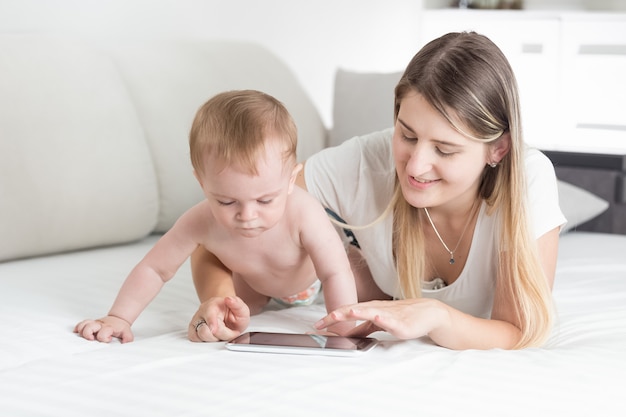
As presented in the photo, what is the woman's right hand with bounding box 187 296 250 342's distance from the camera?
128 centimetres

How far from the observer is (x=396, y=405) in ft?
3.34

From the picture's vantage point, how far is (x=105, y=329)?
134 cm

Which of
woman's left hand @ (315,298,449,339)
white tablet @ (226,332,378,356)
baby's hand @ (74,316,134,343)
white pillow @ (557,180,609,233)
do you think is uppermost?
woman's left hand @ (315,298,449,339)

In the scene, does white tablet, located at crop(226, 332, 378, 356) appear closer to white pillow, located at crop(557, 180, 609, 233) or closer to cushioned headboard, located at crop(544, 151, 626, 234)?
white pillow, located at crop(557, 180, 609, 233)

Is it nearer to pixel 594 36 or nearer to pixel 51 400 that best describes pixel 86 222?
pixel 51 400

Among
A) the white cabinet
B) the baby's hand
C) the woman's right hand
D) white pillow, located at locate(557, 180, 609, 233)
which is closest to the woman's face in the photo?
the woman's right hand

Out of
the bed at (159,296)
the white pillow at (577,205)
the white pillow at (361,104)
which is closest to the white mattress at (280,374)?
the bed at (159,296)

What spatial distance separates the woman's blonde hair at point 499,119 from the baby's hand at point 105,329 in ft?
1.88

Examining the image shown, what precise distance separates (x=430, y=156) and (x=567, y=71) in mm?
2459

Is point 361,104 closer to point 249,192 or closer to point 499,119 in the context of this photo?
point 499,119

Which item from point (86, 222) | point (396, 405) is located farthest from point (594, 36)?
point (396, 405)

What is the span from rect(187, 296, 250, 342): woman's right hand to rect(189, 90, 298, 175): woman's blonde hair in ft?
0.66

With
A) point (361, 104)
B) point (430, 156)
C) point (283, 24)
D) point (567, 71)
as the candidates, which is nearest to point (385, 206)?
point (430, 156)

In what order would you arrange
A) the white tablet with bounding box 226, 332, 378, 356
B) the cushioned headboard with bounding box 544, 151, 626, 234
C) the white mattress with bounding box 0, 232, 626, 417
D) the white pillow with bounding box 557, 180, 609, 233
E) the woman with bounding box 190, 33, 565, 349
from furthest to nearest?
1. the cushioned headboard with bounding box 544, 151, 626, 234
2. the white pillow with bounding box 557, 180, 609, 233
3. the woman with bounding box 190, 33, 565, 349
4. the white tablet with bounding box 226, 332, 378, 356
5. the white mattress with bounding box 0, 232, 626, 417
